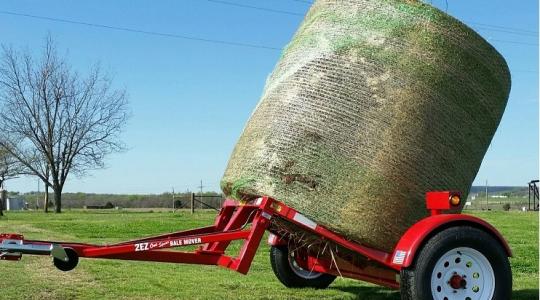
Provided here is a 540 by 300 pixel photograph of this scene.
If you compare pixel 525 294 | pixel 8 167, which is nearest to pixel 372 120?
pixel 525 294

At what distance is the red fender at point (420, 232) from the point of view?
5555 millimetres

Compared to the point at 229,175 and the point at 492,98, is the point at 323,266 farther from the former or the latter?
the point at 492,98

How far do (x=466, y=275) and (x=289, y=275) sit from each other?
103 inches

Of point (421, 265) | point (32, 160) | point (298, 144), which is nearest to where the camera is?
point (421, 265)

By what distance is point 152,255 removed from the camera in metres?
5.89

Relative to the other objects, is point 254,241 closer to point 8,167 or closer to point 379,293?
point 379,293

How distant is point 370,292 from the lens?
788cm

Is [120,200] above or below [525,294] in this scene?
above

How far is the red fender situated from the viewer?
219 inches

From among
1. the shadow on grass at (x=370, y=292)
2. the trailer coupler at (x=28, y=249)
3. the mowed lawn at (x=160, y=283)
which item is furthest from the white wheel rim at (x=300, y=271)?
the trailer coupler at (x=28, y=249)

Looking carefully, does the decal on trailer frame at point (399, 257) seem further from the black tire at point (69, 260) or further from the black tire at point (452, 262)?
the black tire at point (69, 260)

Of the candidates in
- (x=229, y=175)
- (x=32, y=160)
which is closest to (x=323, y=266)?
(x=229, y=175)

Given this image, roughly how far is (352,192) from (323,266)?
1.44 m

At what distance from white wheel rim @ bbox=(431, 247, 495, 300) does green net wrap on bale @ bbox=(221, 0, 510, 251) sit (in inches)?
18.9
